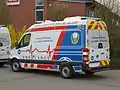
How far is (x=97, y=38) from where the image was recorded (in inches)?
→ 628

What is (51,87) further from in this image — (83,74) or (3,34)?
(3,34)

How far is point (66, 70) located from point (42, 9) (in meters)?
24.1

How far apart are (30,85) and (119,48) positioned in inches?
362

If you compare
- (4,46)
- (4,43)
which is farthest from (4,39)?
(4,46)

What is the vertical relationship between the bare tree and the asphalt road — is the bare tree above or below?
above

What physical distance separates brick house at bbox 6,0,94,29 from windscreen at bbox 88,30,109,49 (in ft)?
66.3

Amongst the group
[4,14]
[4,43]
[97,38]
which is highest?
[4,14]

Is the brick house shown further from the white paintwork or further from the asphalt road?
the asphalt road

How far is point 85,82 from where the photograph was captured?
588 inches

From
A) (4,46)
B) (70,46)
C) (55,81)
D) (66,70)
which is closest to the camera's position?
(55,81)

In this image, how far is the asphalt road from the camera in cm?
1355

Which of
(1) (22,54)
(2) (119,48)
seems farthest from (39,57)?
(2) (119,48)

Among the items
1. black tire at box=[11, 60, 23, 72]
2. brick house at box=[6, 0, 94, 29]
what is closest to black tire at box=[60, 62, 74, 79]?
black tire at box=[11, 60, 23, 72]

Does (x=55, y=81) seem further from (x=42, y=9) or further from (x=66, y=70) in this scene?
(x=42, y=9)
